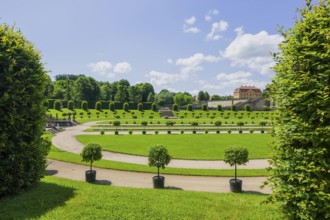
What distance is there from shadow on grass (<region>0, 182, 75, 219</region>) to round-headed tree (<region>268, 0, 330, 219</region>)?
6.67 metres

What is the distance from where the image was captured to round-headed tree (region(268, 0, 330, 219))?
17.0 feet

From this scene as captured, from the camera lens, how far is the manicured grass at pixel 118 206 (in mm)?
6965

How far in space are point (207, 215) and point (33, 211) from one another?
5.25 m

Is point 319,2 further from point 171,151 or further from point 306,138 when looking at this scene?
point 171,151

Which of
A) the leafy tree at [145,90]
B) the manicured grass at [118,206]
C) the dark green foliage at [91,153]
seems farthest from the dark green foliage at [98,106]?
the manicured grass at [118,206]

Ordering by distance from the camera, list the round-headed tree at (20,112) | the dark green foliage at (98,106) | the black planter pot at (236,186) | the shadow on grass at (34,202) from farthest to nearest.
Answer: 1. the dark green foliage at (98,106)
2. the black planter pot at (236,186)
3. the round-headed tree at (20,112)
4. the shadow on grass at (34,202)

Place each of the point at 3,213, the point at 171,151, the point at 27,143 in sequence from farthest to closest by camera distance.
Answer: the point at 171,151 → the point at 27,143 → the point at 3,213

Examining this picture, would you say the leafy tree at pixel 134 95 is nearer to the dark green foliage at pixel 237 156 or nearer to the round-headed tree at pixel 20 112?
the dark green foliage at pixel 237 156

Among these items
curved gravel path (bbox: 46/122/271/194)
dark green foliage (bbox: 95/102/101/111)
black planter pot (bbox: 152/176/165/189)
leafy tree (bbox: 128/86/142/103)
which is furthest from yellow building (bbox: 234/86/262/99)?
black planter pot (bbox: 152/176/165/189)

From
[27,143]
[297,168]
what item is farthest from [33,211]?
[297,168]

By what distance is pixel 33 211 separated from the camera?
7066mm

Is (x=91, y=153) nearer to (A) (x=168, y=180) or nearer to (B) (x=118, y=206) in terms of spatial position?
(A) (x=168, y=180)

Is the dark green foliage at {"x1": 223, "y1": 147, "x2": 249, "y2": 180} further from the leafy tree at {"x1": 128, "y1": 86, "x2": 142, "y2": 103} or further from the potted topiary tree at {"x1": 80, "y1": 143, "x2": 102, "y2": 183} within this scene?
the leafy tree at {"x1": 128, "y1": 86, "x2": 142, "y2": 103}

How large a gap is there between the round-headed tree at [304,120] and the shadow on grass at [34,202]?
6.67 meters
